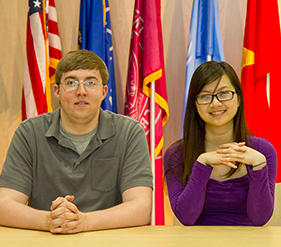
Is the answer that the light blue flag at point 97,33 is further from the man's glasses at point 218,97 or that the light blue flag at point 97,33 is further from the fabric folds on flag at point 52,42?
the man's glasses at point 218,97

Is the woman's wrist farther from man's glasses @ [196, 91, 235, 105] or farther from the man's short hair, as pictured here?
the man's short hair

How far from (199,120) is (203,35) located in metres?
1.46

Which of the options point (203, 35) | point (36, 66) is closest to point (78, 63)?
point (36, 66)

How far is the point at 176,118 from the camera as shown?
344 cm

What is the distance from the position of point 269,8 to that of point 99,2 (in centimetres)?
148

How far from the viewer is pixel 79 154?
1729mm

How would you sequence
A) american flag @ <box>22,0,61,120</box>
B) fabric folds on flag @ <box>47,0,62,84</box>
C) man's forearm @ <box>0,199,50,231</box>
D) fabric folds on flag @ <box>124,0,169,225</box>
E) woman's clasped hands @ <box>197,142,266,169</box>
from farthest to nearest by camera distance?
fabric folds on flag @ <box>124,0,169,225</box>
fabric folds on flag @ <box>47,0,62,84</box>
american flag @ <box>22,0,61,120</box>
woman's clasped hands @ <box>197,142,266,169</box>
man's forearm @ <box>0,199,50,231</box>

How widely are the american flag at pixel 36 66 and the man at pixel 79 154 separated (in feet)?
3.26

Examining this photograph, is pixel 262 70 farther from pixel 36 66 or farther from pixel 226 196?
pixel 36 66

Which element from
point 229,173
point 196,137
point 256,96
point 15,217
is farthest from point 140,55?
point 15,217

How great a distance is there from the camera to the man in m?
1.66

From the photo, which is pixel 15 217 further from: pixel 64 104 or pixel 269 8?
pixel 269 8

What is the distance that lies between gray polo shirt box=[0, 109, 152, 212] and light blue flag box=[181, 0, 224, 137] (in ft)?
4.85

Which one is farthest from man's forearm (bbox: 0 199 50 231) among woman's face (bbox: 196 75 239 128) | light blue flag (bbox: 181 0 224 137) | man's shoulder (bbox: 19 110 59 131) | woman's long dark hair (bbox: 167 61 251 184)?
light blue flag (bbox: 181 0 224 137)
